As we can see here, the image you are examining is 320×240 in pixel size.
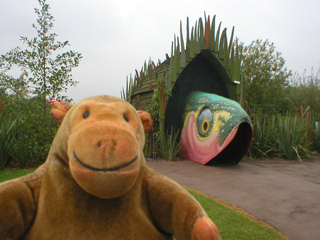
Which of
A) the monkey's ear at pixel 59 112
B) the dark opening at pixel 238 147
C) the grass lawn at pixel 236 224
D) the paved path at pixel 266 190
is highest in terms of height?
the monkey's ear at pixel 59 112

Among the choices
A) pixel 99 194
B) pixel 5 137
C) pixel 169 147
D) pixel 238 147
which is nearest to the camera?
pixel 99 194

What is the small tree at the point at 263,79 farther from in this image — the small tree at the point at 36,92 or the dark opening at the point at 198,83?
the small tree at the point at 36,92

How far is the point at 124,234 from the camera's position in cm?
131

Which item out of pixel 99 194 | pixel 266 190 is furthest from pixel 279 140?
pixel 99 194

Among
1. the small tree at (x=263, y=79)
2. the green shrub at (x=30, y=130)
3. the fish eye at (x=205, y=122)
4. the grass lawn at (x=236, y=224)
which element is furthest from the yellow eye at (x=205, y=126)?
the small tree at (x=263, y=79)

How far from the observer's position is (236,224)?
3.10m

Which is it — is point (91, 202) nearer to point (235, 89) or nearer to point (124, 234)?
point (124, 234)

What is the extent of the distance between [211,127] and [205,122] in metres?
0.31

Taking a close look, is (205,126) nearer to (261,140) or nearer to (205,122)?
(205,122)

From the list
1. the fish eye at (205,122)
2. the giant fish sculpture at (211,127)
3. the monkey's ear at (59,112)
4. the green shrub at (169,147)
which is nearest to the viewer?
the monkey's ear at (59,112)

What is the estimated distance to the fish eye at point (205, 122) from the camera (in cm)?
660

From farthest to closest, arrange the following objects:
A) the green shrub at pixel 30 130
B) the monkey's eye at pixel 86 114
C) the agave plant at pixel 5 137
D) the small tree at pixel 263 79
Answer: the small tree at pixel 263 79 → the green shrub at pixel 30 130 → the agave plant at pixel 5 137 → the monkey's eye at pixel 86 114

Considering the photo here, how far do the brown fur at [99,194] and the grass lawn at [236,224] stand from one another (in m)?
1.74

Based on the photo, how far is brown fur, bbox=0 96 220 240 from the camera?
3.78 feet
